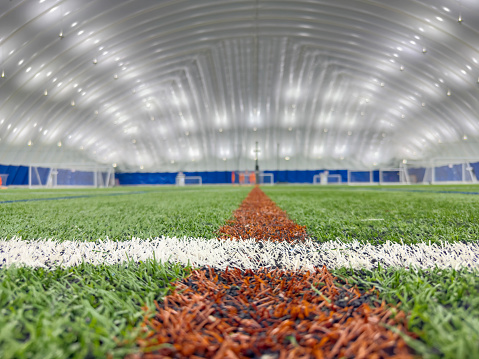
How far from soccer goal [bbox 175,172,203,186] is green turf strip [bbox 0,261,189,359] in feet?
127

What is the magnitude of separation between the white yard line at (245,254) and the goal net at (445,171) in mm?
34130

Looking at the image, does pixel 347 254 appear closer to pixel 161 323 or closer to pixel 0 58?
pixel 161 323

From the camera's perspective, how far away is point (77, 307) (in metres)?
0.65

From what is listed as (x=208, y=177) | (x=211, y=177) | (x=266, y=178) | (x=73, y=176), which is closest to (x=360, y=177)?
(x=266, y=178)

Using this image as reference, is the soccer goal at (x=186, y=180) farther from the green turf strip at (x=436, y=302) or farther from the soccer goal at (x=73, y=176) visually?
the green turf strip at (x=436, y=302)

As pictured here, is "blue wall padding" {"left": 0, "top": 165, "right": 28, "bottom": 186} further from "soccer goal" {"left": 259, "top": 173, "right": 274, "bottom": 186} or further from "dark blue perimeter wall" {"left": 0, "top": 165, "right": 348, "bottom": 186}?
"soccer goal" {"left": 259, "top": 173, "right": 274, "bottom": 186}

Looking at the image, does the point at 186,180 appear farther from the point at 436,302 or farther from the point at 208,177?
the point at 436,302

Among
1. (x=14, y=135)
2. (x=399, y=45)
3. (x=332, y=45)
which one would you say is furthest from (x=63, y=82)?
(x=399, y=45)

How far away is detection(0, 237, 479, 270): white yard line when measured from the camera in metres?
1.06

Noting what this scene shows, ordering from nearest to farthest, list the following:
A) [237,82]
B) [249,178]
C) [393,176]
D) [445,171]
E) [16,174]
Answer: [16,174]
[237,82]
[445,171]
[249,178]
[393,176]

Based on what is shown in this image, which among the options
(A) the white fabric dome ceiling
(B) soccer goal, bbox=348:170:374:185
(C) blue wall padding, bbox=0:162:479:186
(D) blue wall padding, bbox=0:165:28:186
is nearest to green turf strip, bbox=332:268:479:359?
(A) the white fabric dome ceiling

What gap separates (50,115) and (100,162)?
12179 mm

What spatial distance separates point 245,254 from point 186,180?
40832 millimetres

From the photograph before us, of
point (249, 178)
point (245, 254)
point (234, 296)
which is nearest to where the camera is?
point (234, 296)
